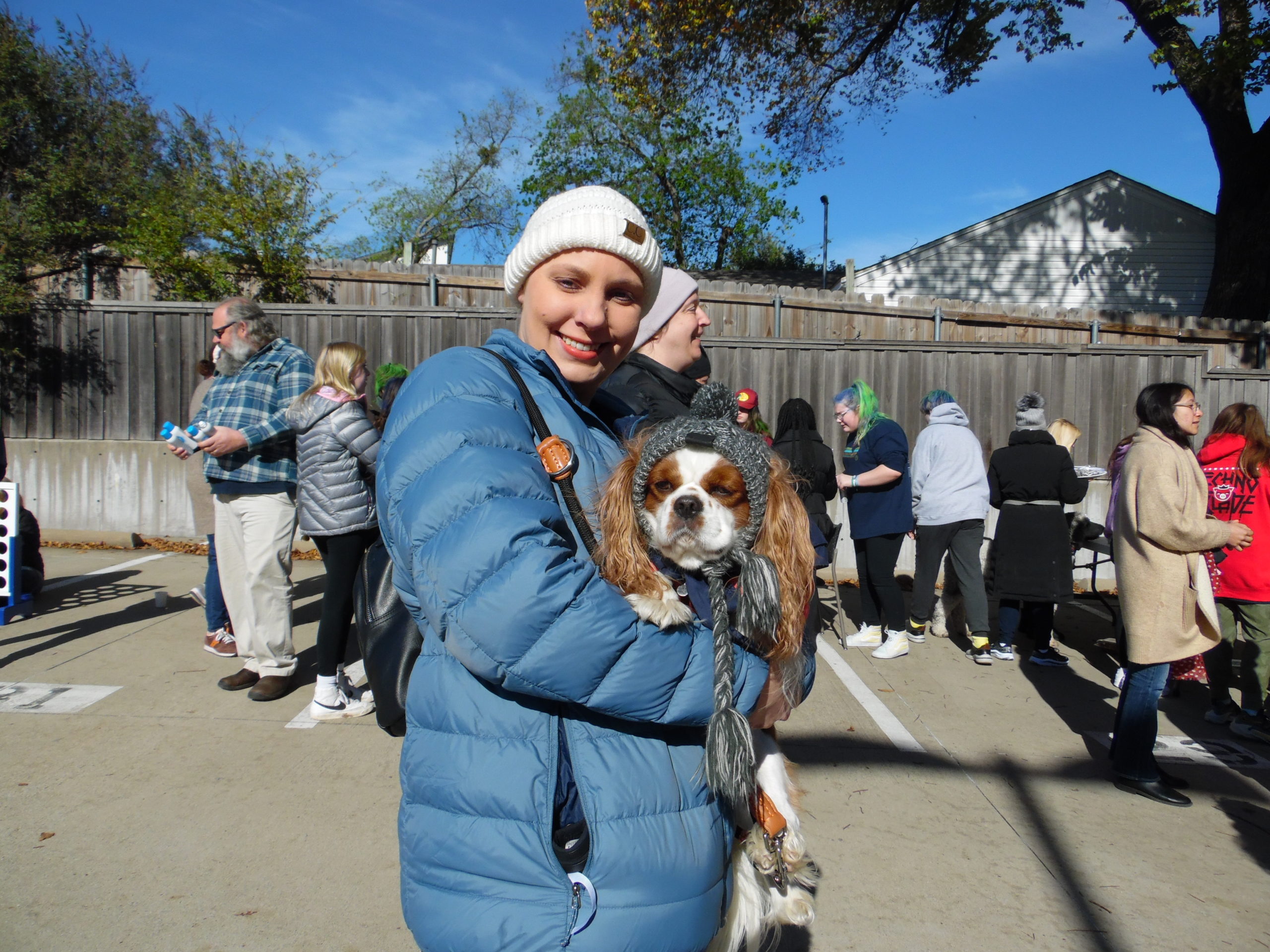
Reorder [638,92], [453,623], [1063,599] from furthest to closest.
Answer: [638,92]
[1063,599]
[453,623]

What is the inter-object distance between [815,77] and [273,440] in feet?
59.1

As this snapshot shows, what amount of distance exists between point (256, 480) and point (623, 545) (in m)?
3.76

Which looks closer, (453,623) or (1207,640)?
(453,623)

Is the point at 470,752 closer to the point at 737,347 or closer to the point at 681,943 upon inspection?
the point at 681,943

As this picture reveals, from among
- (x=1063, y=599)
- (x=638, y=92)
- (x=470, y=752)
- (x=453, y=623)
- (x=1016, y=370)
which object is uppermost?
(x=638, y=92)

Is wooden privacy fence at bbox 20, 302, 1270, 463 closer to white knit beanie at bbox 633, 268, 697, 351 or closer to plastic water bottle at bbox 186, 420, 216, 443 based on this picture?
plastic water bottle at bbox 186, 420, 216, 443

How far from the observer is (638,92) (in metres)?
17.9

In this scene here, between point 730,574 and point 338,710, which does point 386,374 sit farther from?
point 730,574

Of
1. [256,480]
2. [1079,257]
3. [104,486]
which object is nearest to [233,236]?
[104,486]

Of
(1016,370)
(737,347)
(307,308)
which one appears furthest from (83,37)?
(1016,370)

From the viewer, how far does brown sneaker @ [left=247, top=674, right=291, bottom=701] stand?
481 centimetres

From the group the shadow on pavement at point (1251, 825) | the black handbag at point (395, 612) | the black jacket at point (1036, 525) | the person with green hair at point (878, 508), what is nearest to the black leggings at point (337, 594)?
the black handbag at point (395, 612)

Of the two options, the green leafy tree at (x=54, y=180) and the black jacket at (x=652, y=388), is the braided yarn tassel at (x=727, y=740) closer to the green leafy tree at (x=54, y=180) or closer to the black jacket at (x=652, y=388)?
the black jacket at (x=652, y=388)

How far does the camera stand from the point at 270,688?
4.83 m
